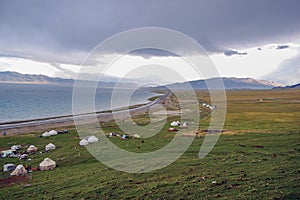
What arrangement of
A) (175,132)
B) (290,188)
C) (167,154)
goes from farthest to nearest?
(175,132), (167,154), (290,188)

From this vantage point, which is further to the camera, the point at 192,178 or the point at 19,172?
the point at 19,172

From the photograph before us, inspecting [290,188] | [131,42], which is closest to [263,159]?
[290,188]

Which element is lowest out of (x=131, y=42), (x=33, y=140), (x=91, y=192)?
(x=33, y=140)

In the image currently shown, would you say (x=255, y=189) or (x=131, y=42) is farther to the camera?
(x=131, y=42)

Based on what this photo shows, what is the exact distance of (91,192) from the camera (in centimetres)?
2245

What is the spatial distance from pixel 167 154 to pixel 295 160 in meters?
16.0

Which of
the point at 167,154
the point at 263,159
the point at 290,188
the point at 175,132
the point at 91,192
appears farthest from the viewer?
the point at 175,132

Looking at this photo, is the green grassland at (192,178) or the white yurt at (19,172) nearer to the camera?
the green grassland at (192,178)

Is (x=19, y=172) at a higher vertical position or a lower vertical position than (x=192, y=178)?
lower

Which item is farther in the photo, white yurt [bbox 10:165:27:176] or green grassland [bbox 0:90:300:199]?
white yurt [bbox 10:165:27:176]

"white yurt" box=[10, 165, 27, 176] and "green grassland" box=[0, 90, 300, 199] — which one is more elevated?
"green grassland" box=[0, 90, 300, 199]

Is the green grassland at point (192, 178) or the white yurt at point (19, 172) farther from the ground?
the green grassland at point (192, 178)

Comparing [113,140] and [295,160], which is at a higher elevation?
[295,160]

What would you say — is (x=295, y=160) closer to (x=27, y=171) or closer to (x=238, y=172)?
(x=238, y=172)
